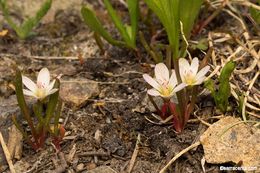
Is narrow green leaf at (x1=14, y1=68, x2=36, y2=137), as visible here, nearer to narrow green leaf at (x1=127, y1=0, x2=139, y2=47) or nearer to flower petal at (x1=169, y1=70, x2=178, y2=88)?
flower petal at (x1=169, y1=70, x2=178, y2=88)

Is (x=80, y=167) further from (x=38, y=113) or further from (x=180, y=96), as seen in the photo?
(x=180, y=96)

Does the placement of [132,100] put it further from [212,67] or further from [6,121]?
[6,121]

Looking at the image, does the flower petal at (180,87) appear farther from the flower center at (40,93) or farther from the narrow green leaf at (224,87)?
the flower center at (40,93)

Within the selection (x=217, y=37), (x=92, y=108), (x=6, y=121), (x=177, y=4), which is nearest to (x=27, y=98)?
(x=6, y=121)

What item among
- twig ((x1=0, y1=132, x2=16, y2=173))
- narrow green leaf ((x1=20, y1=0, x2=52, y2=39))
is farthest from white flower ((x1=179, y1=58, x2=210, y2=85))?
narrow green leaf ((x1=20, y1=0, x2=52, y2=39))

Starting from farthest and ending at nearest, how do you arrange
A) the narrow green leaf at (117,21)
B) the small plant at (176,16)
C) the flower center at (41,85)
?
the narrow green leaf at (117,21), the small plant at (176,16), the flower center at (41,85)

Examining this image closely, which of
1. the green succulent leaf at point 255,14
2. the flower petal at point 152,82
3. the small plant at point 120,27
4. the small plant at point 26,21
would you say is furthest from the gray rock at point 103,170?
the green succulent leaf at point 255,14
